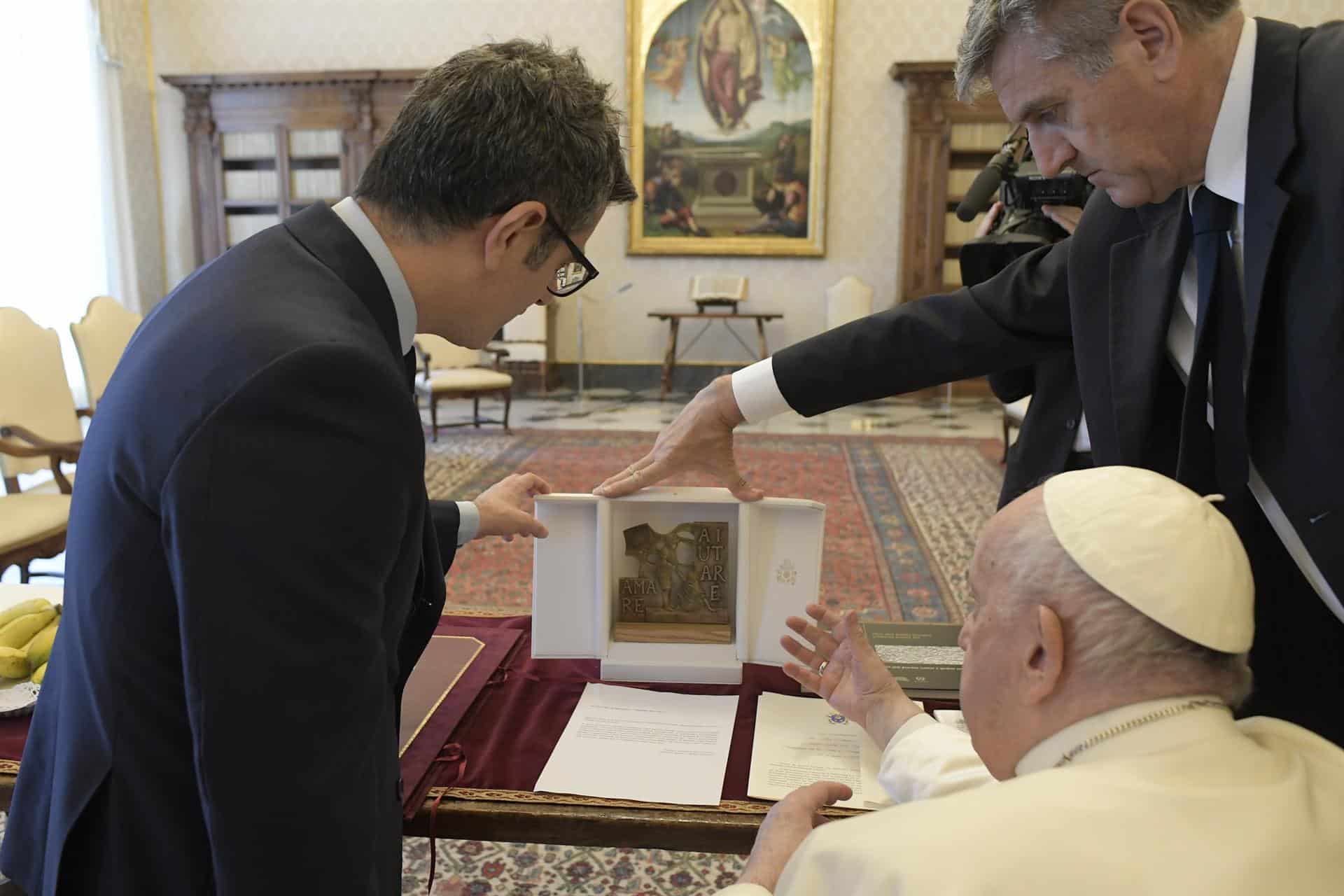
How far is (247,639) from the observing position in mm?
876

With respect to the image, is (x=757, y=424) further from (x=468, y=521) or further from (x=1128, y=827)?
(x=1128, y=827)

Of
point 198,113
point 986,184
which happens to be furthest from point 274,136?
point 986,184

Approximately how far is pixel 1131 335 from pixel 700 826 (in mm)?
979

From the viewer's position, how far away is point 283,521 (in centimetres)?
87

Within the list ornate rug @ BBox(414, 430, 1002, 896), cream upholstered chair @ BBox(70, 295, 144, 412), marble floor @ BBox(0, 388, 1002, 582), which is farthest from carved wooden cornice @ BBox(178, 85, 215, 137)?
cream upholstered chair @ BBox(70, 295, 144, 412)

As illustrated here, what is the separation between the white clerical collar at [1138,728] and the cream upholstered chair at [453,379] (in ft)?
21.8

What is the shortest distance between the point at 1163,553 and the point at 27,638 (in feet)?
6.00

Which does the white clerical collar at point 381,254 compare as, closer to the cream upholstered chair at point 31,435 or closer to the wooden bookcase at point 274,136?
the cream upholstered chair at point 31,435

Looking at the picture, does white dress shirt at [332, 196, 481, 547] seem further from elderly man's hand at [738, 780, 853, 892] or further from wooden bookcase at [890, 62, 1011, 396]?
wooden bookcase at [890, 62, 1011, 396]

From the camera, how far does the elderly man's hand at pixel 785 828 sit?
3.62 ft

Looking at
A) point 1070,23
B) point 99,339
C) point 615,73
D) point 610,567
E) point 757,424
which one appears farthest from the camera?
point 615,73

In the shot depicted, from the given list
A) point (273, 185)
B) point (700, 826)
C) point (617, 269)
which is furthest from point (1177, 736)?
point (273, 185)

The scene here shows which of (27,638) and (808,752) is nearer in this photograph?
(808,752)

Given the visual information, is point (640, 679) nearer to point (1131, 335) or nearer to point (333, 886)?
point (333, 886)
